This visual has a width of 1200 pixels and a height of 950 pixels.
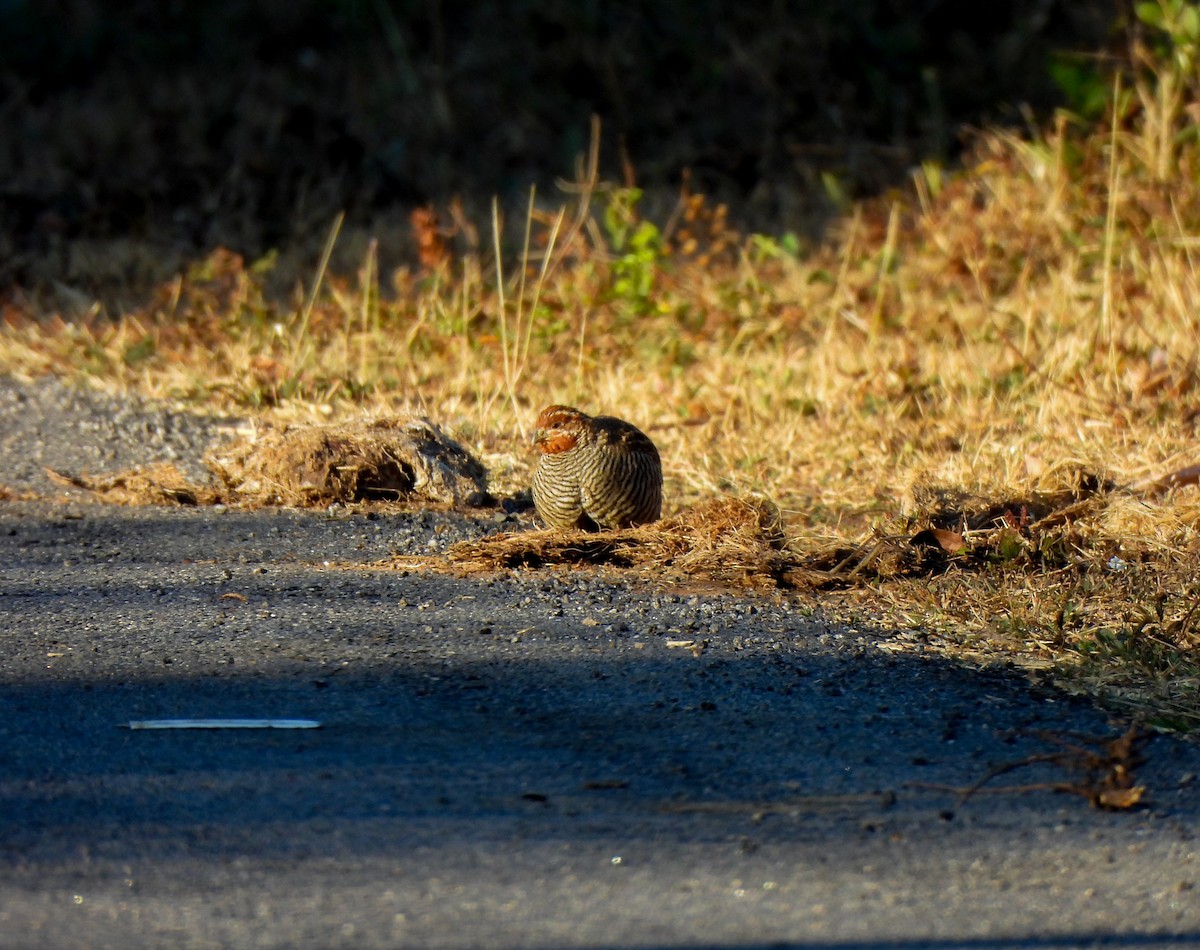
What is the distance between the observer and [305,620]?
4852mm

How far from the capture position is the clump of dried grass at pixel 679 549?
211 inches

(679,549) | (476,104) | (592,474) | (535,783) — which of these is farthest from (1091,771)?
(476,104)

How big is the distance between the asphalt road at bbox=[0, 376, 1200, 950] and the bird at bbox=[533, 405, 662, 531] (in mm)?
530

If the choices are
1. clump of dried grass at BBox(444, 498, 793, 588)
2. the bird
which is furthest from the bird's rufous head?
Result: clump of dried grass at BBox(444, 498, 793, 588)

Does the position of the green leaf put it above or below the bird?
above

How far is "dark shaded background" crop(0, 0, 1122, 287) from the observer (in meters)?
12.4

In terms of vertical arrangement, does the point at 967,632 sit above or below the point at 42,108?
below

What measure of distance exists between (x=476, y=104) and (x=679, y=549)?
9.98m

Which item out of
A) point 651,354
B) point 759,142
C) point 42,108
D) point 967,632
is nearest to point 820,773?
point 967,632

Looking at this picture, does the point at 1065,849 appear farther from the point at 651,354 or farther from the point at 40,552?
the point at 651,354

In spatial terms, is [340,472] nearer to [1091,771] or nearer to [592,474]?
[592,474]

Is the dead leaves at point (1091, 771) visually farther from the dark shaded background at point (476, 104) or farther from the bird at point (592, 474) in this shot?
the dark shaded background at point (476, 104)

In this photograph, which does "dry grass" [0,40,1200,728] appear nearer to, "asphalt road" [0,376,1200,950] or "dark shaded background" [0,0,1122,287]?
"asphalt road" [0,376,1200,950]

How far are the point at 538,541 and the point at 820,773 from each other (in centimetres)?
198
